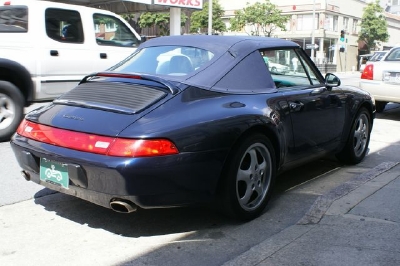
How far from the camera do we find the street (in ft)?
10.2

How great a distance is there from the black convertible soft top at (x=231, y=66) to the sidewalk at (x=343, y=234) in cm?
121

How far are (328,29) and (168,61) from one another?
51.3 metres

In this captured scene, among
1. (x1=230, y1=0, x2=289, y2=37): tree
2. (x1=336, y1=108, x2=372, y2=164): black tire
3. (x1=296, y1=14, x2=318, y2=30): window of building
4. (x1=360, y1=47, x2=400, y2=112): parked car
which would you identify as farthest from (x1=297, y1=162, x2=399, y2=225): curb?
(x1=296, y1=14, x2=318, y2=30): window of building

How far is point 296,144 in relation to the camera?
4266mm

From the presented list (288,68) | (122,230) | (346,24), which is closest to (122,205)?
(122,230)

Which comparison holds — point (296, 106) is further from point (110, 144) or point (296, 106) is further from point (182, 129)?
point (110, 144)

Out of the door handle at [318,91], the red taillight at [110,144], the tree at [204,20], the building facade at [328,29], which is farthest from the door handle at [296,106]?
the tree at [204,20]

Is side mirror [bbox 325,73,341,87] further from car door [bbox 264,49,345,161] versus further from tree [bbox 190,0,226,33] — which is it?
tree [bbox 190,0,226,33]

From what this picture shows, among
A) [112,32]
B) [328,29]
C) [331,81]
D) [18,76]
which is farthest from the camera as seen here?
[328,29]

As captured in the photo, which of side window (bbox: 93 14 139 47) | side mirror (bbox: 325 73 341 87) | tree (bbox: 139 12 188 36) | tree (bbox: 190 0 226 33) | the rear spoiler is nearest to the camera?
the rear spoiler

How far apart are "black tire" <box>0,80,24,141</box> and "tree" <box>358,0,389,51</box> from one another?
176 ft

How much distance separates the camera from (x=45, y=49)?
22.7 ft

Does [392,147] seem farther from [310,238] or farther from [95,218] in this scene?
[95,218]

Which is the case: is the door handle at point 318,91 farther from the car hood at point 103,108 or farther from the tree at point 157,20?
the tree at point 157,20
